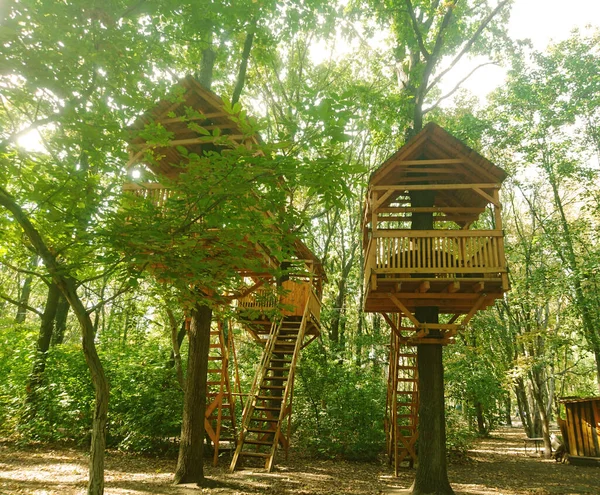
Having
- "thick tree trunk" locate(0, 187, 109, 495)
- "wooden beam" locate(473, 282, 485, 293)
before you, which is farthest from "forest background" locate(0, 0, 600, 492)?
"wooden beam" locate(473, 282, 485, 293)

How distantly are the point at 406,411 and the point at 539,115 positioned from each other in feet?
43.5

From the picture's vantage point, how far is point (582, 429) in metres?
15.4

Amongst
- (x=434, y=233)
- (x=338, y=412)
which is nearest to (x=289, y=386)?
(x=338, y=412)

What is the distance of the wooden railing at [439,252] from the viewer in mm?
9039

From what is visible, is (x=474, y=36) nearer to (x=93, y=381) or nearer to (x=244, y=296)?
(x=244, y=296)

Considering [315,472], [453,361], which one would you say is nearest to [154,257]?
[315,472]

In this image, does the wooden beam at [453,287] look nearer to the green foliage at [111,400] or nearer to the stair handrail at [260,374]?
the stair handrail at [260,374]

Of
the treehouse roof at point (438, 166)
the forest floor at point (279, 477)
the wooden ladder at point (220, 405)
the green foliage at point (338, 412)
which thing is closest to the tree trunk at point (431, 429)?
the forest floor at point (279, 477)

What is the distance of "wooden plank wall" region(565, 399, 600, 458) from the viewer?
15039 millimetres

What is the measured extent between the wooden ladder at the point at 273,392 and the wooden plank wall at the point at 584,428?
34.4ft

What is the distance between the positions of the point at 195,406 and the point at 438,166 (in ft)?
26.3

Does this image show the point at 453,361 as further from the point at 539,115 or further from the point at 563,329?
the point at 539,115

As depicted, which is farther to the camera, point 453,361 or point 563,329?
point 563,329

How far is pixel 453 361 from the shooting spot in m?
19.2
